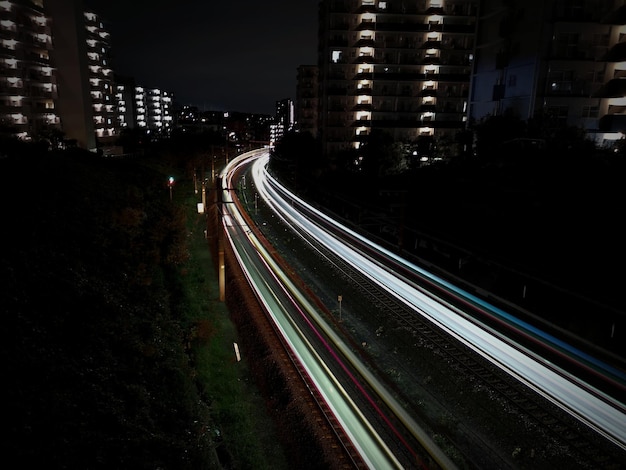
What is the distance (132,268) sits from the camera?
12461mm

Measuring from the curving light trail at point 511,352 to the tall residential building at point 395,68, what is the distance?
27.3 m

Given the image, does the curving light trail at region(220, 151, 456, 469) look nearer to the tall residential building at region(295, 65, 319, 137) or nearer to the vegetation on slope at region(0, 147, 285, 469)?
the vegetation on slope at region(0, 147, 285, 469)

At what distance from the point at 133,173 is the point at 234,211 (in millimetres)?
10433

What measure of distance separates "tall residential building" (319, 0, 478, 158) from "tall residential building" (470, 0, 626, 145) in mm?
15782

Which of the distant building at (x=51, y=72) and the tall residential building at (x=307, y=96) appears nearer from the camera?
the distant building at (x=51, y=72)

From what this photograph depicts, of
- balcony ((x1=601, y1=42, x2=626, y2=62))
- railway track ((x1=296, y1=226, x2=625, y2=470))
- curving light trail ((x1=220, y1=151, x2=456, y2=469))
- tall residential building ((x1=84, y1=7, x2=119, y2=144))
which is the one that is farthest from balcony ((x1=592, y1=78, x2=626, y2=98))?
tall residential building ((x1=84, y1=7, x2=119, y2=144))

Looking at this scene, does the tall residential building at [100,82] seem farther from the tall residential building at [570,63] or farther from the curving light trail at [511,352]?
the tall residential building at [570,63]

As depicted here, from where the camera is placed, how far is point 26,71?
124 ft

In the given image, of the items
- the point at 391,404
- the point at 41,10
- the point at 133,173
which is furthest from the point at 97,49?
the point at 391,404

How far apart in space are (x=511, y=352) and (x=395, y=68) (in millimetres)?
39202

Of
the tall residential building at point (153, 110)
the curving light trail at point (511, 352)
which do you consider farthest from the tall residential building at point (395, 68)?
the tall residential building at point (153, 110)

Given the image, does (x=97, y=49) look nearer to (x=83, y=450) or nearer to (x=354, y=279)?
(x=354, y=279)

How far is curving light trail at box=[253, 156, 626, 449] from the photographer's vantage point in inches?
337

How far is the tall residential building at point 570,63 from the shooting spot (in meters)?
25.0
